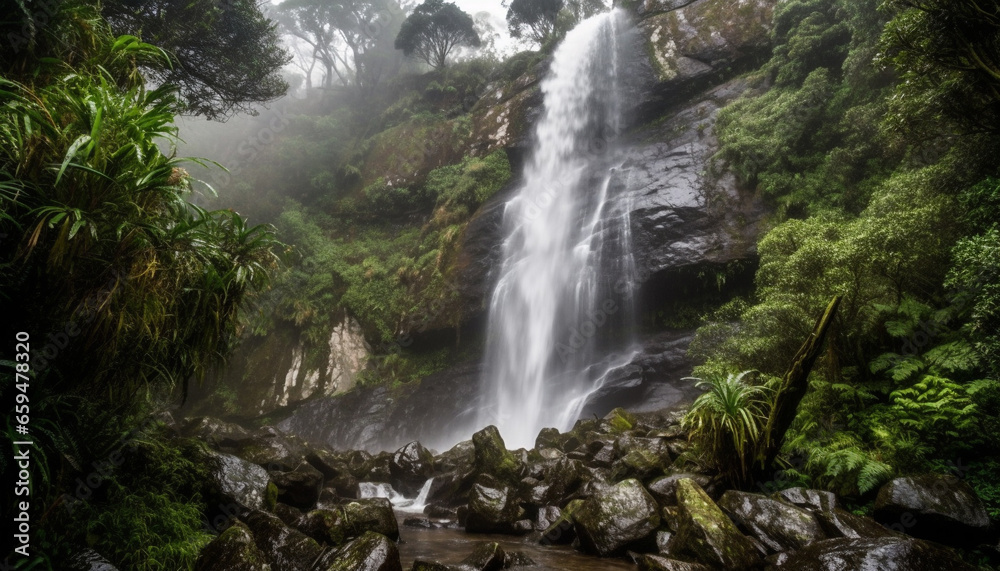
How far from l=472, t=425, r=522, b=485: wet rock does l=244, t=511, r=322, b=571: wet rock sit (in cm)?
385

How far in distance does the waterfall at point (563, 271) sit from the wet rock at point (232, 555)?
9048 millimetres

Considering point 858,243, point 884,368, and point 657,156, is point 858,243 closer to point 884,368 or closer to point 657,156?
point 884,368

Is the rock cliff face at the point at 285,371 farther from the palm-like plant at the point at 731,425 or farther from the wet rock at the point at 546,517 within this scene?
the palm-like plant at the point at 731,425

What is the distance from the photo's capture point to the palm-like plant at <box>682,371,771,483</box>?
514 cm

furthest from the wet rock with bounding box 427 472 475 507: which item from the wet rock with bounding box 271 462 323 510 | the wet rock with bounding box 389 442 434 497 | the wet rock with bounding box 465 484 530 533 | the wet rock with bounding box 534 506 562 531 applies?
the wet rock with bounding box 271 462 323 510

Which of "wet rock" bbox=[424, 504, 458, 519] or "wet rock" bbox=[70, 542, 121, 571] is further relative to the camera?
"wet rock" bbox=[424, 504, 458, 519]

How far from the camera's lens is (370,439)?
14703 mm

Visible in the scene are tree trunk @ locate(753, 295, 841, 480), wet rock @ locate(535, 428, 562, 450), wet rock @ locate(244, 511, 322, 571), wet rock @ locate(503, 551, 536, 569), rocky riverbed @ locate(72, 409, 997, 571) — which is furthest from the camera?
wet rock @ locate(535, 428, 562, 450)

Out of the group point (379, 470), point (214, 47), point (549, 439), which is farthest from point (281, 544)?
point (214, 47)

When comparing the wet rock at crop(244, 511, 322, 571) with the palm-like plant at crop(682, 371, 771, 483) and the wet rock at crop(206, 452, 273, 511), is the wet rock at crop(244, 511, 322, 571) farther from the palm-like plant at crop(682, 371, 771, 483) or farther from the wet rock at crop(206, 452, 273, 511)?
the palm-like plant at crop(682, 371, 771, 483)

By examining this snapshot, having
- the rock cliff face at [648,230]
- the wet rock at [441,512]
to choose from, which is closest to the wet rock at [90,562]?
the wet rock at [441,512]

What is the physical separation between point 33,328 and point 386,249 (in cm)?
1838

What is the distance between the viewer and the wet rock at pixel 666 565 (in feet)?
13.0

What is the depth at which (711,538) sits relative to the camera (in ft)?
13.6
